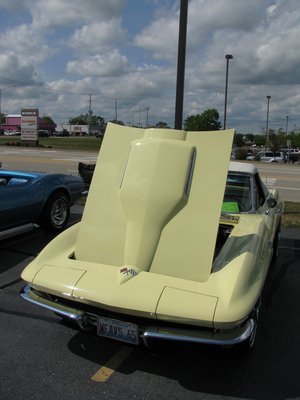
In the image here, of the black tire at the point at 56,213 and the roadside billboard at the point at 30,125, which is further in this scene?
the roadside billboard at the point at 30,125

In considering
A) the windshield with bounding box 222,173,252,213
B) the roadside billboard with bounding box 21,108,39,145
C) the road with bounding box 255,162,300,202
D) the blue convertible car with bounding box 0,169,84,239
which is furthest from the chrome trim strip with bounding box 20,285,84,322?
the roadside billboard with bounding box 21,108,39,145

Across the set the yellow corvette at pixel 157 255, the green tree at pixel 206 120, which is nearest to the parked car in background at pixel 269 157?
the green tree at pixel 206 120

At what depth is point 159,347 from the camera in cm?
323

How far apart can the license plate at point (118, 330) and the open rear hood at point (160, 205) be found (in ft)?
1.28

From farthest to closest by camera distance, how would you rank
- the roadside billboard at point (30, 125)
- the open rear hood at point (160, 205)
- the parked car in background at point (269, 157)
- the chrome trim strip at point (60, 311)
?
the parked car in background at point (269, 157) < the roadside billboard at point (30, 125) < the open rear hood at point (160, 205) < the chrome trim strip at point (60, 311)

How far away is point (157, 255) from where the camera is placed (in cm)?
316

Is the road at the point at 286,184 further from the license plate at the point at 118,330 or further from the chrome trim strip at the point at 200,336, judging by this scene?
the license plate at the point at 118,330

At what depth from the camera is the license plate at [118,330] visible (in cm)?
276

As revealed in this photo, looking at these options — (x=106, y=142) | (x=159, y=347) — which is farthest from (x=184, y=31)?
(x=159, y=347)

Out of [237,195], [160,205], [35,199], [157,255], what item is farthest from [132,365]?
[35,199]

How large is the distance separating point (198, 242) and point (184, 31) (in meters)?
6.47

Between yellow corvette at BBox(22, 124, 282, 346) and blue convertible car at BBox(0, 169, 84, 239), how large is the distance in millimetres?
2396

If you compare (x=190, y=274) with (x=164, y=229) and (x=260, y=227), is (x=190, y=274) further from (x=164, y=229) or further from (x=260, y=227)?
(x=260, y=227)

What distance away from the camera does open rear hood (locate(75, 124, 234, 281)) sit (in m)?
3.14
